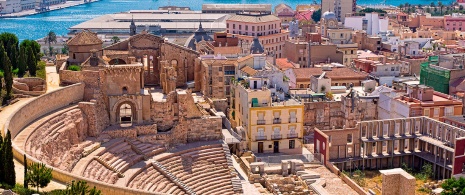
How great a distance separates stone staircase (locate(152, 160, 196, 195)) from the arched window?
7.16 metres

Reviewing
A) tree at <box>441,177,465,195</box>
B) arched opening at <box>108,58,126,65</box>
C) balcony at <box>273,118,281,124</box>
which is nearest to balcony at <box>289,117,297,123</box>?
balcony at <box>273,118,281,124</box>

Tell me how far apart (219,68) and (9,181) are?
3477 centimetres

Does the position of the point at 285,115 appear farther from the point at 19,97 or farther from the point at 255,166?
the point at 19,97

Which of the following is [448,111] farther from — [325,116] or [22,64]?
[22,64]

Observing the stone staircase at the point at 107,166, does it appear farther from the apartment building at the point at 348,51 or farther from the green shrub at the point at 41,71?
the apartment building at the point at 348,51

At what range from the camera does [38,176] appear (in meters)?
33.7

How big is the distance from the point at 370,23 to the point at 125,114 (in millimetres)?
77750

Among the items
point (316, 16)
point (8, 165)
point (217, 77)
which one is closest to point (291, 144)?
point (217, 77)

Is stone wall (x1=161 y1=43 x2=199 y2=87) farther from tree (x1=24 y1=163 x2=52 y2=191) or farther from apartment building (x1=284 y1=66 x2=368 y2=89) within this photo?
tree (x1=24 y1=163 x2=52 y2=191)

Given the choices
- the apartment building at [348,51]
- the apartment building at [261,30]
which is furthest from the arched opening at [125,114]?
the apartment building at [348,51]

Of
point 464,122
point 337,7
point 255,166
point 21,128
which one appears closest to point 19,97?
point 21,128

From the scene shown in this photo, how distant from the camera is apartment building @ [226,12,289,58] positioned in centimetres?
10169

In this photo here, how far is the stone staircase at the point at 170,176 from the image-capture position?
47.7 meters

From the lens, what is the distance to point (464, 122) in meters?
59.1
